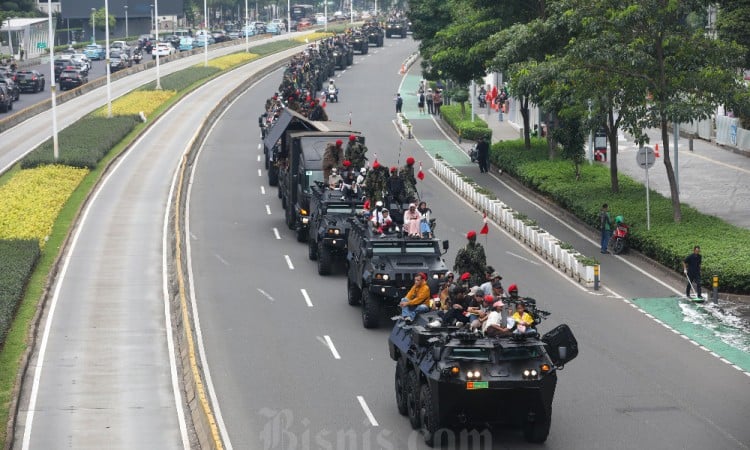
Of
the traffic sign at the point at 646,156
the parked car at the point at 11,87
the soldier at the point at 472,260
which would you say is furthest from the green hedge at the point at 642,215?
the parked car at the point at 11,87

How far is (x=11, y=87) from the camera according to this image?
89375 mm

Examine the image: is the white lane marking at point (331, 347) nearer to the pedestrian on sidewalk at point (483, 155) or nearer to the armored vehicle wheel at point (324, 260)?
the armored vehicle wheel at point (324, 260)

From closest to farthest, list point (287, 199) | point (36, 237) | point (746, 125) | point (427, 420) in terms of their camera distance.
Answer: point (427, 420) → point (36, 237) → point (287, 199) → point (746, 125)

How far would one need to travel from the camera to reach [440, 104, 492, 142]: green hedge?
7325 centimetres

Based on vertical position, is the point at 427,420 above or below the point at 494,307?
below

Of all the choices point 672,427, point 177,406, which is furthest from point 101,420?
point 672,427

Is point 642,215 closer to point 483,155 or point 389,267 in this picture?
point 389,267

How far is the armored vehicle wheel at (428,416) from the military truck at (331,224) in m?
15.5

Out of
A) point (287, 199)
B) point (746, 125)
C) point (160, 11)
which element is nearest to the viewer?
point (287, 199)

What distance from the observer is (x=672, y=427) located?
2536 cm

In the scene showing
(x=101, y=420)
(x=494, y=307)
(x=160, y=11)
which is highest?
(x=160, y=11)

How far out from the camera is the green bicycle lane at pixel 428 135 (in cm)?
6900

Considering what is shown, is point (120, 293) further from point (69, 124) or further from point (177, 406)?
point (69, 124)

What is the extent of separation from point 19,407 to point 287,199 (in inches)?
874
